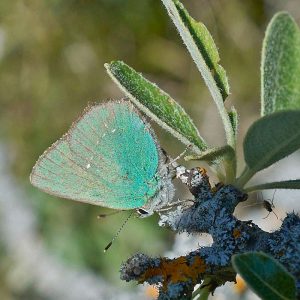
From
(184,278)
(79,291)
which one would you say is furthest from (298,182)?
(79,291)

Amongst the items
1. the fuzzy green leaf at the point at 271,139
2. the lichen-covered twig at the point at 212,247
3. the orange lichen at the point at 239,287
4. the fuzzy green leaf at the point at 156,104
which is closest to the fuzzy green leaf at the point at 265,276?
the lichen-covered twig at the point at 212,247

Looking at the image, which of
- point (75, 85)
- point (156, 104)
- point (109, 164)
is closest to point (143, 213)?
point (109, 164)

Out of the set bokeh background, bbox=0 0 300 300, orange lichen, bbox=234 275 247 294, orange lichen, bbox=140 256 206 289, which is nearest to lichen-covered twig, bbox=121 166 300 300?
orange lichen, bbox=140 256 206 289

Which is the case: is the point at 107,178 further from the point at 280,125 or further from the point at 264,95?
the point at 280,125

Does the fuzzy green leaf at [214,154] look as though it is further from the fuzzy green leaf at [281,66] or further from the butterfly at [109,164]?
the butterfly at [109,164]

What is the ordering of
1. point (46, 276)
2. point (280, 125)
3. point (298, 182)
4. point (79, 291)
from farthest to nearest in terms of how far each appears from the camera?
point (46, 276) → point (79, 291) → point (298, 182) → point (280, 125)

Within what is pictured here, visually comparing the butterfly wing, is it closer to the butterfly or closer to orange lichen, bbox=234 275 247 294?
the butterfly

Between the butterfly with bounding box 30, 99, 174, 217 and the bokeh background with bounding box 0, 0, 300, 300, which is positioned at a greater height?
the butterfly with bounding box 30, 99, 174, 217
